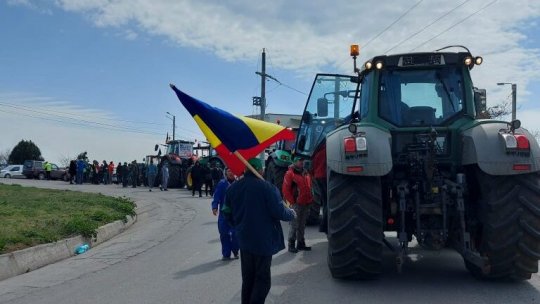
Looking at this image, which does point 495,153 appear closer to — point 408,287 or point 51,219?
point 408,287

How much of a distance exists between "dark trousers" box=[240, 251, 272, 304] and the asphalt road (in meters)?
1.11

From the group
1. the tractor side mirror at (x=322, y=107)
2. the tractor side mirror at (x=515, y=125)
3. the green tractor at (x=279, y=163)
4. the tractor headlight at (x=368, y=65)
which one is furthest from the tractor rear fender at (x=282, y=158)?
the tractor side mirror at (x=515, y=125)

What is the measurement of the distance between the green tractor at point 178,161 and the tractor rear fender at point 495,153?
25232 millimetres

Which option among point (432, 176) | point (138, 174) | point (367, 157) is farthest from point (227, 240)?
point (138, 174)

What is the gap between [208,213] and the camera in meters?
18.2

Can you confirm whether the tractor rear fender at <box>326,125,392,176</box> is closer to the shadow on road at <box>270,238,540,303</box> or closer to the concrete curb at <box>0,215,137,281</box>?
the shadow on road at <box>270,238,540,303</box>

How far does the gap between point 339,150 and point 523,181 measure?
91.1 inches

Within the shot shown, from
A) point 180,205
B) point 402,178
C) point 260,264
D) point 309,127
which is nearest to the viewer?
point 260,264

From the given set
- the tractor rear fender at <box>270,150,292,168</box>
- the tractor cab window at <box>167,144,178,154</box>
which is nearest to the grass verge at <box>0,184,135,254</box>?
the tractor rear fender at <box>270,150,292,168</box>

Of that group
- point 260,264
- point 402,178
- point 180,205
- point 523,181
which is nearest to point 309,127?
point 402,178

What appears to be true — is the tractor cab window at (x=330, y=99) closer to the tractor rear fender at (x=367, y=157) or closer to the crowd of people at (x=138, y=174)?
the tractor rear fender at (x=367, y=157)

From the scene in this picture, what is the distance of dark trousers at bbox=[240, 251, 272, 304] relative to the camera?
573 cm

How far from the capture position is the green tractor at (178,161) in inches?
1256

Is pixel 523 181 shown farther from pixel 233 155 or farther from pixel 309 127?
pixel 309 127
